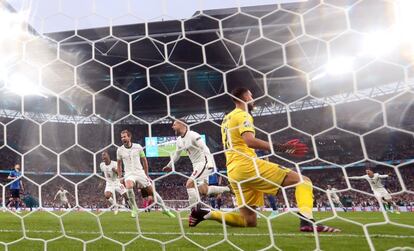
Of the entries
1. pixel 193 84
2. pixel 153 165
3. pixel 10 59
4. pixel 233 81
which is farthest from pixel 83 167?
pixel 10 59

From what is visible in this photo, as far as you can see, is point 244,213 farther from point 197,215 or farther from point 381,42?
point 381,42

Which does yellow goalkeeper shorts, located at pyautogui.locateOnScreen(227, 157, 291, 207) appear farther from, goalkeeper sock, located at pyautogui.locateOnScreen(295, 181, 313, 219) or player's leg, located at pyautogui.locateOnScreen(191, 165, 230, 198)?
A: player's leg, located at pyautogui.locateOnScreen(191, 165, 230, 198)

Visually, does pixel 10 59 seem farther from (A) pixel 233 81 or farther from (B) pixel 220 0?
(A) pixel 233 81

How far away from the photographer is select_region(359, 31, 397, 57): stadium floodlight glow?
2453 mm

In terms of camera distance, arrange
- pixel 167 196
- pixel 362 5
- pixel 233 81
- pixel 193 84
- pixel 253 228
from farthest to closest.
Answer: pixel 167 196
pixel 193 84
pixel 233 81
pixel 362 5
pixel 253 228

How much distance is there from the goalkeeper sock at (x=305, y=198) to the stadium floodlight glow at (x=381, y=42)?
42.5 inches

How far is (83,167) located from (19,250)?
2173cm

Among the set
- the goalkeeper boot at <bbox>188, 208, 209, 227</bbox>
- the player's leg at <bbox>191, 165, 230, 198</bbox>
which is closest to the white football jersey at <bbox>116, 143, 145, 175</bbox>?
the player's leg at <bbox>191, 165, 230, 198</bbox>

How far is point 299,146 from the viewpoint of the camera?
2721mm

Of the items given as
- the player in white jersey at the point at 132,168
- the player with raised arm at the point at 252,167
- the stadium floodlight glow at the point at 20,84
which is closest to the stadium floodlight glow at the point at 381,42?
the player with raised arm at the point at 252,167

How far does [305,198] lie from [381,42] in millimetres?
1281

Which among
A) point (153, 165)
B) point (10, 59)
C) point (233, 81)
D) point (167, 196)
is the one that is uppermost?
point (233, 81)

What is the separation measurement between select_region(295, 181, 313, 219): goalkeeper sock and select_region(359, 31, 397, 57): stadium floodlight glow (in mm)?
1080

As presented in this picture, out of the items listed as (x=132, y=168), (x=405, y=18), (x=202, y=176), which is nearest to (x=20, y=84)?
(x=202, y=176)
